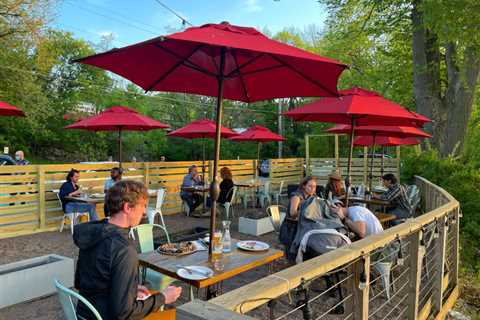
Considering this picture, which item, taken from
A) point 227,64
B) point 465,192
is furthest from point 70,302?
point 465,192

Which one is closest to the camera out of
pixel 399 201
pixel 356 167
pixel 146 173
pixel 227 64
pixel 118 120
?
pixel 227 64

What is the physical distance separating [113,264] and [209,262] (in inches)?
46.7

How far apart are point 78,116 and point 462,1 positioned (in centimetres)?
2684

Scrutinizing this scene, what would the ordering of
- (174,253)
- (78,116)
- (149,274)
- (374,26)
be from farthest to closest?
(78,116), (374,26), (149,274), (174,253)

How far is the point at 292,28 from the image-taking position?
34.3 meters

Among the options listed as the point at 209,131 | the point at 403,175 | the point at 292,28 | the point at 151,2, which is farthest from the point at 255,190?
the point at 292,28

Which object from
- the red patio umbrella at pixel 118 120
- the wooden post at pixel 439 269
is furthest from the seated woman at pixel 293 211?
the red patio umbrella at pixel 118 120

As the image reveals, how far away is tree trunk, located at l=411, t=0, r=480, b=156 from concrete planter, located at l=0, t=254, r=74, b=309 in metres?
10.1

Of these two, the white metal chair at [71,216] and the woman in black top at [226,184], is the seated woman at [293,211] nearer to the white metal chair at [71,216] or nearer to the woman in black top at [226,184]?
the woman in black top at [226,184]

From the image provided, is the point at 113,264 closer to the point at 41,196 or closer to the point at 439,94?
the point at 41,196

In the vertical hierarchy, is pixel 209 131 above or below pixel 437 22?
below

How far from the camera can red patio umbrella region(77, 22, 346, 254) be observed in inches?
98.4

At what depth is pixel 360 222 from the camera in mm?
4082

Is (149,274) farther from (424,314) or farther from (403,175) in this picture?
(403,175)
